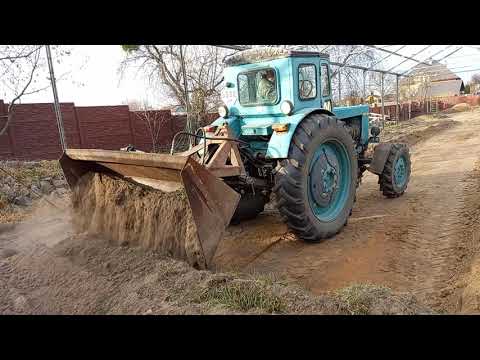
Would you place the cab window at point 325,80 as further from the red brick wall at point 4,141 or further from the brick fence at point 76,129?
the red brick wall at point 4,141

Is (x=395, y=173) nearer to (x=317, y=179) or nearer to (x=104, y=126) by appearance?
(x=317, y=179)

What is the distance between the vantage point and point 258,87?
5008 millimetres

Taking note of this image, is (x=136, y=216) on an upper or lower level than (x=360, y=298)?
upper

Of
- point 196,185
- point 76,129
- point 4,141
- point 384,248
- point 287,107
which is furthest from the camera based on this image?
point 76,129

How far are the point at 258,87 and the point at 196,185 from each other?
223 centimetres

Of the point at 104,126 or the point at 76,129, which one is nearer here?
the point at 76,129

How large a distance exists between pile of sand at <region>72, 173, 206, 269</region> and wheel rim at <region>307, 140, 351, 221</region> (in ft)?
5.73

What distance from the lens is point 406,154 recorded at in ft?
22.0

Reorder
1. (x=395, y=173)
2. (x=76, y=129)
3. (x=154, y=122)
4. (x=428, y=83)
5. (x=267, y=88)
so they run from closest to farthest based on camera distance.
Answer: (x=267, y=88)
(x=395, y=173)
(x=76, y=129)
(x=154, y=122)
(x=428, y=83)

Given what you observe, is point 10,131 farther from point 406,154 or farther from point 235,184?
point 406,154

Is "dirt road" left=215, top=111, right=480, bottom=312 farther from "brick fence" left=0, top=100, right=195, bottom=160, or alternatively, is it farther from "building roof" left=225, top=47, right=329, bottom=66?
"brick fence" left=0, top=100, right=195, bottom=160

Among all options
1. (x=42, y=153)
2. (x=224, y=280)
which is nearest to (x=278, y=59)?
(x=224, y=280)

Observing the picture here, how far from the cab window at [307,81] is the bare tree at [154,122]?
8.39 m

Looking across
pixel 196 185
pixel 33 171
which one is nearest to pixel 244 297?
pixel 196 185
